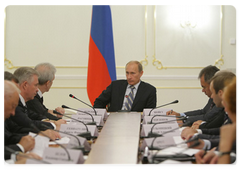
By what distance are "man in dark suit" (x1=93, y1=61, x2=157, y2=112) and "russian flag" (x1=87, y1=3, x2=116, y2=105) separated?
62cm

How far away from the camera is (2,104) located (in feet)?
7.13

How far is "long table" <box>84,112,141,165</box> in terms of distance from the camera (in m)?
1.96

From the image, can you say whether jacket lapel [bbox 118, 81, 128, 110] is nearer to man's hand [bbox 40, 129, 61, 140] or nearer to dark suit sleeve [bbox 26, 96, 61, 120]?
dark suit sleeve [bbox 26, 96, 61, 120]

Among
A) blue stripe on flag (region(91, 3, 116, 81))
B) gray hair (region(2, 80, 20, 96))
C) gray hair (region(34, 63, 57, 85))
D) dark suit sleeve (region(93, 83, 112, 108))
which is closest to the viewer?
gray hair (region(2, 80, 20, 96))

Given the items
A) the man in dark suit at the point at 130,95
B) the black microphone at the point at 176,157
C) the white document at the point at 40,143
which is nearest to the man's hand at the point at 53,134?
the white document at the point at 40,143

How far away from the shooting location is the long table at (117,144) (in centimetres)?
196

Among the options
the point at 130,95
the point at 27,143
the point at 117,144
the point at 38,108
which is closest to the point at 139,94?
the point at 130,95

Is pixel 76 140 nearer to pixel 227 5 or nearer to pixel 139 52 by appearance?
pixel 139 52

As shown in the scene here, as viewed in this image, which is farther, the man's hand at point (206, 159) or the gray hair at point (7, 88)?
the gray hair at point (7, 88)

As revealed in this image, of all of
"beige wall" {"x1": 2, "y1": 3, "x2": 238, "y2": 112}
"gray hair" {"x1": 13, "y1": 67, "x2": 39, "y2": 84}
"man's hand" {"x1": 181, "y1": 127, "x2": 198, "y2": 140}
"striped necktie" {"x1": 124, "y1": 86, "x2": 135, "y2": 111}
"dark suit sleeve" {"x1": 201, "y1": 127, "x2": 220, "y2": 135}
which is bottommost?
"dark suit sleeve" {"x1": 201, "y1": 127, "x2": 220, "y2": 135}

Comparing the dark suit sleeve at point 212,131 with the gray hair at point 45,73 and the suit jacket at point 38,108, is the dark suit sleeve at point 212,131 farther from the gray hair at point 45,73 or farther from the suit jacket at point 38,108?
the gray hair at point 45,73

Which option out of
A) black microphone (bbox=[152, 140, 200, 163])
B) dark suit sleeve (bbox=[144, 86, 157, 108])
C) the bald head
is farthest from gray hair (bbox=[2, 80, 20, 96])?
dark suit sleeve (bbox=[144, 86, 157, 108])

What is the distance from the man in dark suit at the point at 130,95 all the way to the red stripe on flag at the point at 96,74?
60 centimetres

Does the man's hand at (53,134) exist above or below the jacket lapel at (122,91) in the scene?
below
